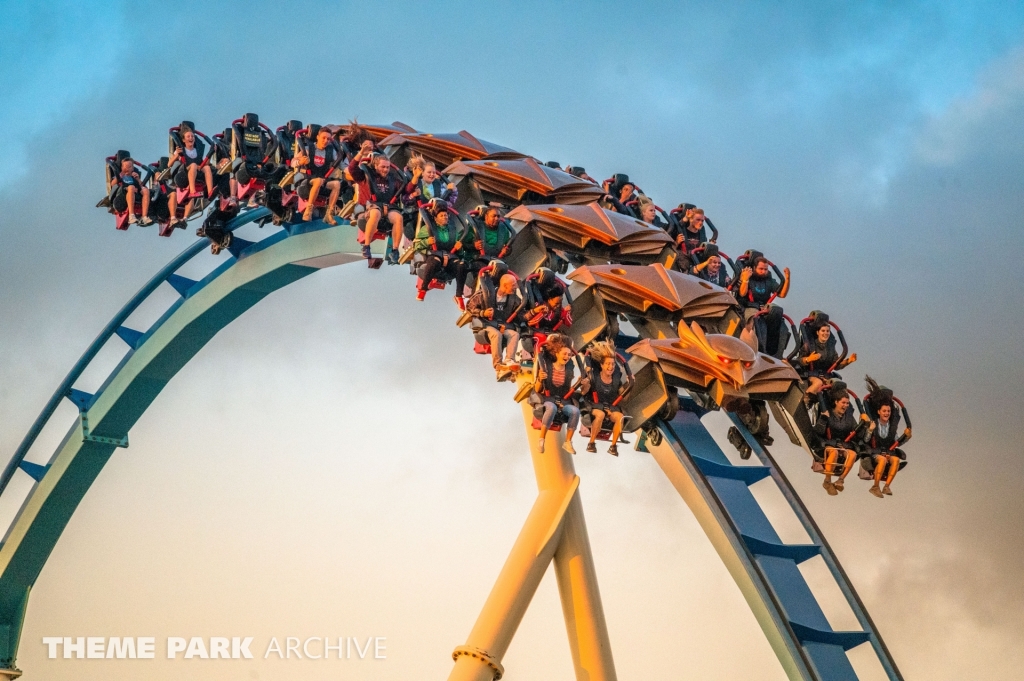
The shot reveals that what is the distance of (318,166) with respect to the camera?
11.9 meters

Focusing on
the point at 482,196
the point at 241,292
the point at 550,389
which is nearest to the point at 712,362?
the point at 550,389

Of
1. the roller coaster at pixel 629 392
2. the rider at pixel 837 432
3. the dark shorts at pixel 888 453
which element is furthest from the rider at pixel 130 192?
the dark shorts at pixel 888 453

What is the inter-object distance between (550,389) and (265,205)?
4720 millimetres

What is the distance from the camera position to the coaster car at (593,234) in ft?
36.1

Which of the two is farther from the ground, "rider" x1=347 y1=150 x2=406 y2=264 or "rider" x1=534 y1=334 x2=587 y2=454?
"rider" x1=347 y1=150 x2=406 y2=264

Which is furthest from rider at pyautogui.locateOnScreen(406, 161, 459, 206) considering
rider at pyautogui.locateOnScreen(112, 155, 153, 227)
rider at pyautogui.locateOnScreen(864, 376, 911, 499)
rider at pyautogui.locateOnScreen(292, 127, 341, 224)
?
rider at pyautogui.locateOnScreen(864, 376, 911, 499)

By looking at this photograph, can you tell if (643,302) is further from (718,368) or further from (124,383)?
(124,383)

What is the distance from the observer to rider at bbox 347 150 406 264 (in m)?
10.9

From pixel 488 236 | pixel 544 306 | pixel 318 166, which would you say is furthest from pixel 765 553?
pixel 318 166

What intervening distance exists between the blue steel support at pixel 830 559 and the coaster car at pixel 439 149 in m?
3.16

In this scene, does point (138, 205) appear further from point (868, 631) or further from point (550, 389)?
point (868, 631)

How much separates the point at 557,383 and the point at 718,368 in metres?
1.12

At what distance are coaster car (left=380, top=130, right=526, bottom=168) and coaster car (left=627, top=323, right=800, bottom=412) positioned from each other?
3.29 m

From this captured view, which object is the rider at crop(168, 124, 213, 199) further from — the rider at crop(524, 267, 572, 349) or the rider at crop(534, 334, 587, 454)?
the rider at crop(534, 334, 587, 454)
